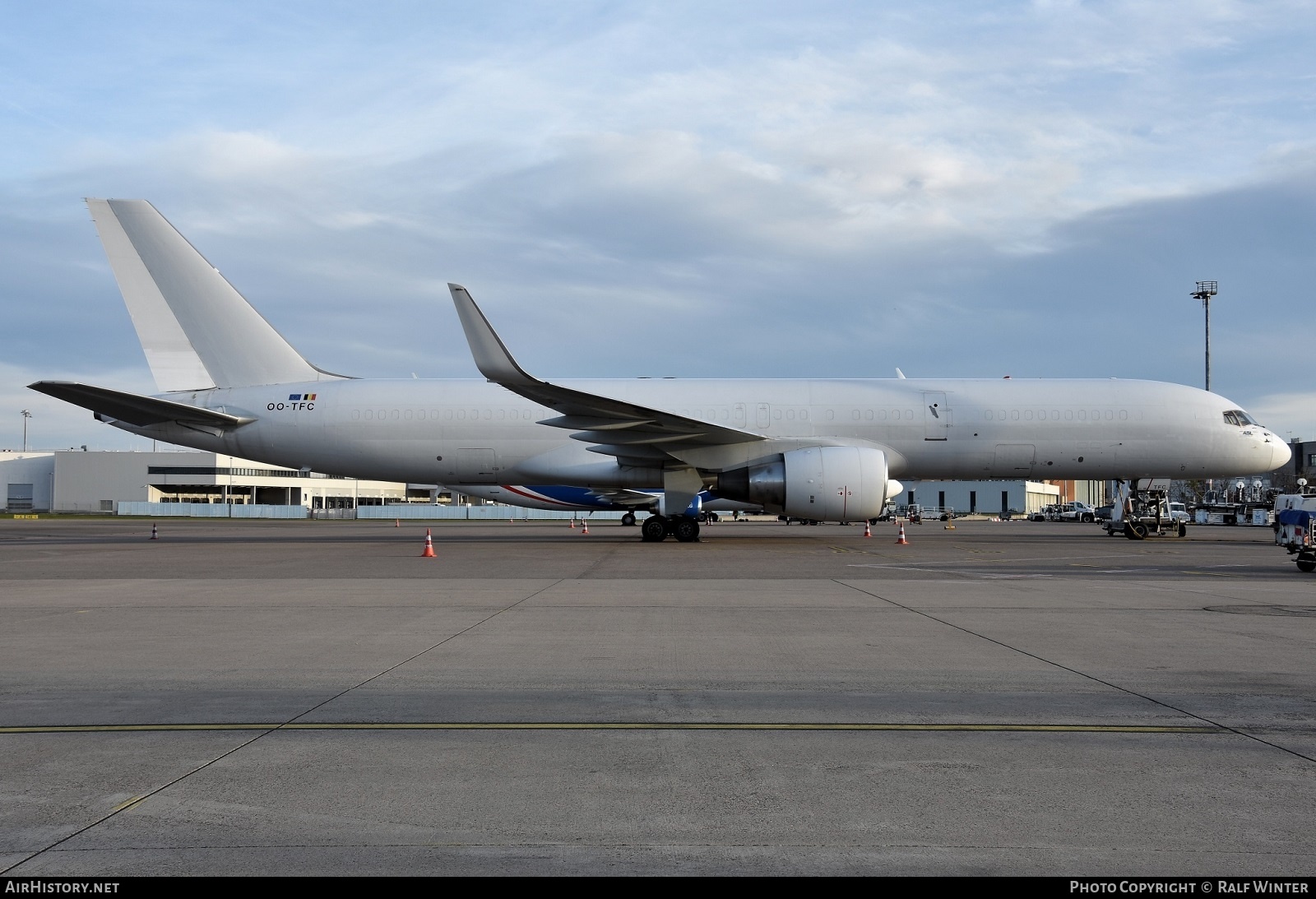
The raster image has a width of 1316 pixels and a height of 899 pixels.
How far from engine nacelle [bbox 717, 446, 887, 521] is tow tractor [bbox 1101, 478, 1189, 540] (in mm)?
9767

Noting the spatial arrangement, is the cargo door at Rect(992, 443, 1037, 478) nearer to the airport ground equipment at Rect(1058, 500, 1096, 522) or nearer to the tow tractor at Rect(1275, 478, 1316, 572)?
the tow tractor at Rect(1275, 478, 1316, 572)

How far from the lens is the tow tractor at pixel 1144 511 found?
1152 inches

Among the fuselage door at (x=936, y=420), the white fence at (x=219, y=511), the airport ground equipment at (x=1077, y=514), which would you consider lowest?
the white fence at (x=219, y=511)

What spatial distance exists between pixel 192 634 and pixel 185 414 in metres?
18.1

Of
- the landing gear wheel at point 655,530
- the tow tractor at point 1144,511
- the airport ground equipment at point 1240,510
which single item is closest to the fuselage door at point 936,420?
the tow tractor at point 1144,511

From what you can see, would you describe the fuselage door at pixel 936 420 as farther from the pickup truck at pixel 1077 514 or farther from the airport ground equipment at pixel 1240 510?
the pickup truck at pixel 1077 514

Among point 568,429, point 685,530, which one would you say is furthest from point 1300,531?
point 568,429

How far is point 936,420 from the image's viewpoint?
26.6 meters

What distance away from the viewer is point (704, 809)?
401 centimetres

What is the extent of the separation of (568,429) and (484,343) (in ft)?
15.0

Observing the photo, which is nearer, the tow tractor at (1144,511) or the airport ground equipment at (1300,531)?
the airport ground equipment at (1300,531)

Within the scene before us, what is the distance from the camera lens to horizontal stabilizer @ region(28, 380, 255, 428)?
2312 cm

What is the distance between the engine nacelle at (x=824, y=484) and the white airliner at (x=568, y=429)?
1210 millimetres

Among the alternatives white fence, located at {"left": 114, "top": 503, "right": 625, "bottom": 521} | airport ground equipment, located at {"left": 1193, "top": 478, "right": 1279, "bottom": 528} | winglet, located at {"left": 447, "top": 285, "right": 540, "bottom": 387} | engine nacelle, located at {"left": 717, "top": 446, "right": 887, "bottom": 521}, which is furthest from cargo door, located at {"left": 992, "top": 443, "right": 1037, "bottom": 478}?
white fence, located at {"left": 114, "top": 503, "right": 625, "bottom": 521}
